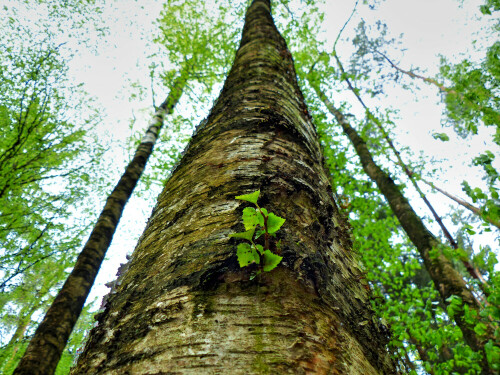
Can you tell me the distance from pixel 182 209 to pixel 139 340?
21.6 inches

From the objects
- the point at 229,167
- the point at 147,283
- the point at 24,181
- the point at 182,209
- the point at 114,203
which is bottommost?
the point at 147,283

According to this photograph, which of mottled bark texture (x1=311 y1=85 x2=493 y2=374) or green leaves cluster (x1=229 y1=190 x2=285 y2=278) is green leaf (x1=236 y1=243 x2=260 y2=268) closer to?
green leaves cluster (x1=229 y1=190 x2=285 y2=278)

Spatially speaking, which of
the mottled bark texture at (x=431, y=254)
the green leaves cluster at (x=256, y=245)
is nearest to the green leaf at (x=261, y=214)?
the green leaves cluster at (x=256, y=245)

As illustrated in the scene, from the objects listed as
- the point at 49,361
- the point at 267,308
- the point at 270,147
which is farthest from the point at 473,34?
the point at 49,361

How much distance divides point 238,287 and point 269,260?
107mm

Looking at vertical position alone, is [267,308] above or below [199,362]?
above

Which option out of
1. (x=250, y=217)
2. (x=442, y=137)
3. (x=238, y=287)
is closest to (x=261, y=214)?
(x=250, y=217)

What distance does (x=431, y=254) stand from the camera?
3514mm

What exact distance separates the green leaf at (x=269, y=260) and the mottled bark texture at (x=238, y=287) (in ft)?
0.13

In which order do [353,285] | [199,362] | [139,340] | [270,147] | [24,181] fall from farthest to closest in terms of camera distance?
[24,181], [270,147], [353,285], [139,340], [199,362]

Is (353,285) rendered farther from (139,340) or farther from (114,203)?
(114,203)

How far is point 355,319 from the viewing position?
94cm

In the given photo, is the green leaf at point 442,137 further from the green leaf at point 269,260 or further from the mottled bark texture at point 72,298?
the mottled bark texture at point 72,298

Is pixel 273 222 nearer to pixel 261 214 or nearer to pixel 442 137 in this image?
pixel 261 214
